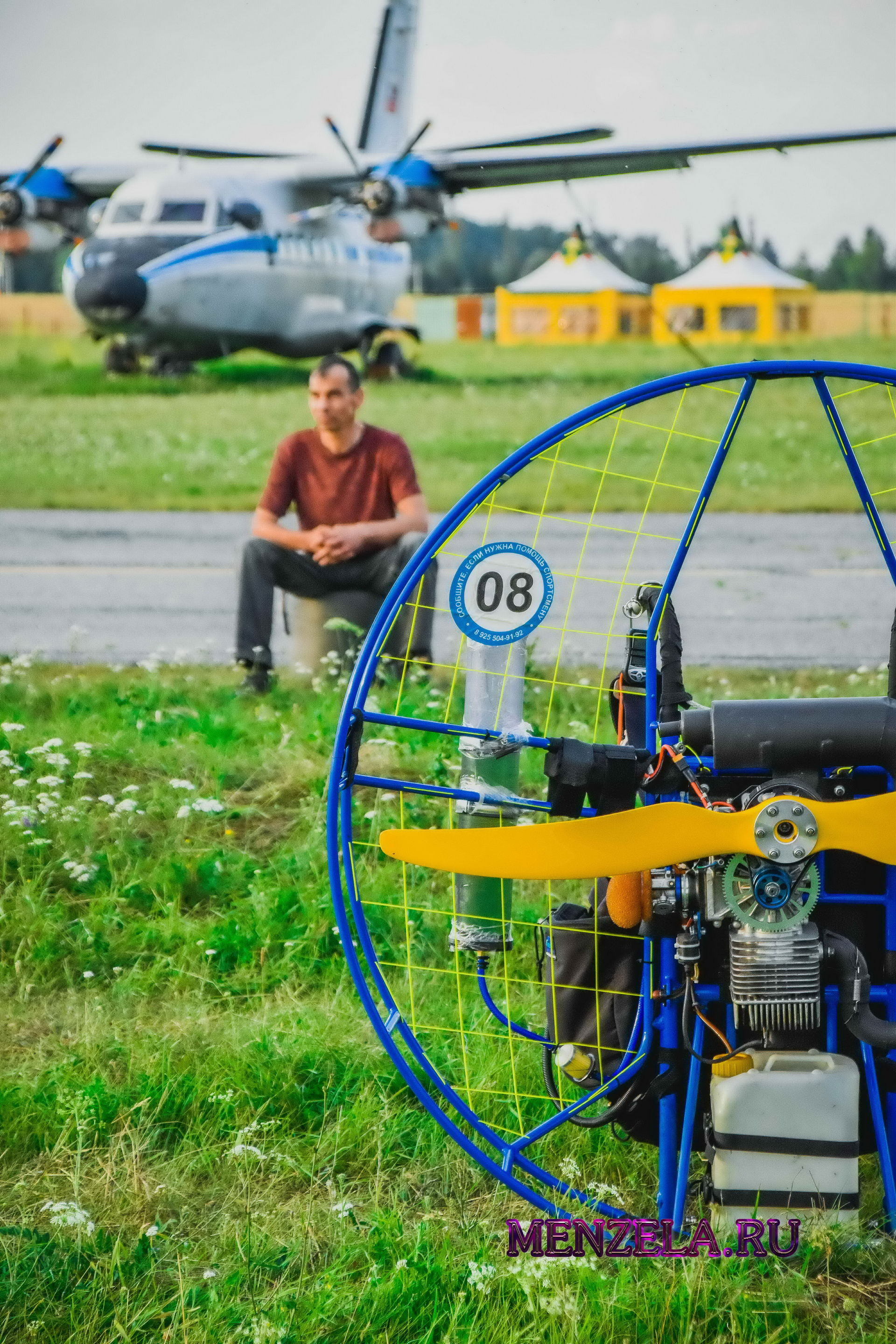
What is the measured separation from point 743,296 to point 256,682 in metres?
19.6

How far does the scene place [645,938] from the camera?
2531mm

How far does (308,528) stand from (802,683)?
232cm

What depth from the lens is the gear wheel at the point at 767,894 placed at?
2.34m

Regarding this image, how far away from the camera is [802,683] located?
6461 mm

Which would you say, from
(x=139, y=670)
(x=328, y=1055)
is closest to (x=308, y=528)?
(x=139, y=670)

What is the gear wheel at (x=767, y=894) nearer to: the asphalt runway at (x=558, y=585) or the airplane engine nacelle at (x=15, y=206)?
the asphalt runway at (x=558, y=585)

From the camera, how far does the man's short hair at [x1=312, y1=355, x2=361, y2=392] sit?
5.72m

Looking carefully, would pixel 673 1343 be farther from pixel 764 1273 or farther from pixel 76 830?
pixel 76 830

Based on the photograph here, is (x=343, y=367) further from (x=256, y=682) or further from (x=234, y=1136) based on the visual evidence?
(x=234, y=1136)

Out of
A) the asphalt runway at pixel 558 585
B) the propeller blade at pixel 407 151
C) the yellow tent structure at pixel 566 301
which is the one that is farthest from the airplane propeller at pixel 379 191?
the asphalt runway at pixel 558 585

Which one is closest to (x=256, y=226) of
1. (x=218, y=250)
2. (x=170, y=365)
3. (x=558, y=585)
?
(x=218, y=250)

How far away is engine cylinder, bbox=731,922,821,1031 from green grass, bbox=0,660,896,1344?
0.43m

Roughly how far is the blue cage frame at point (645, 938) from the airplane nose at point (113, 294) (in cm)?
2008

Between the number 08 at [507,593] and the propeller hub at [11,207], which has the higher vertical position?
the propeller hub at [11,207]
